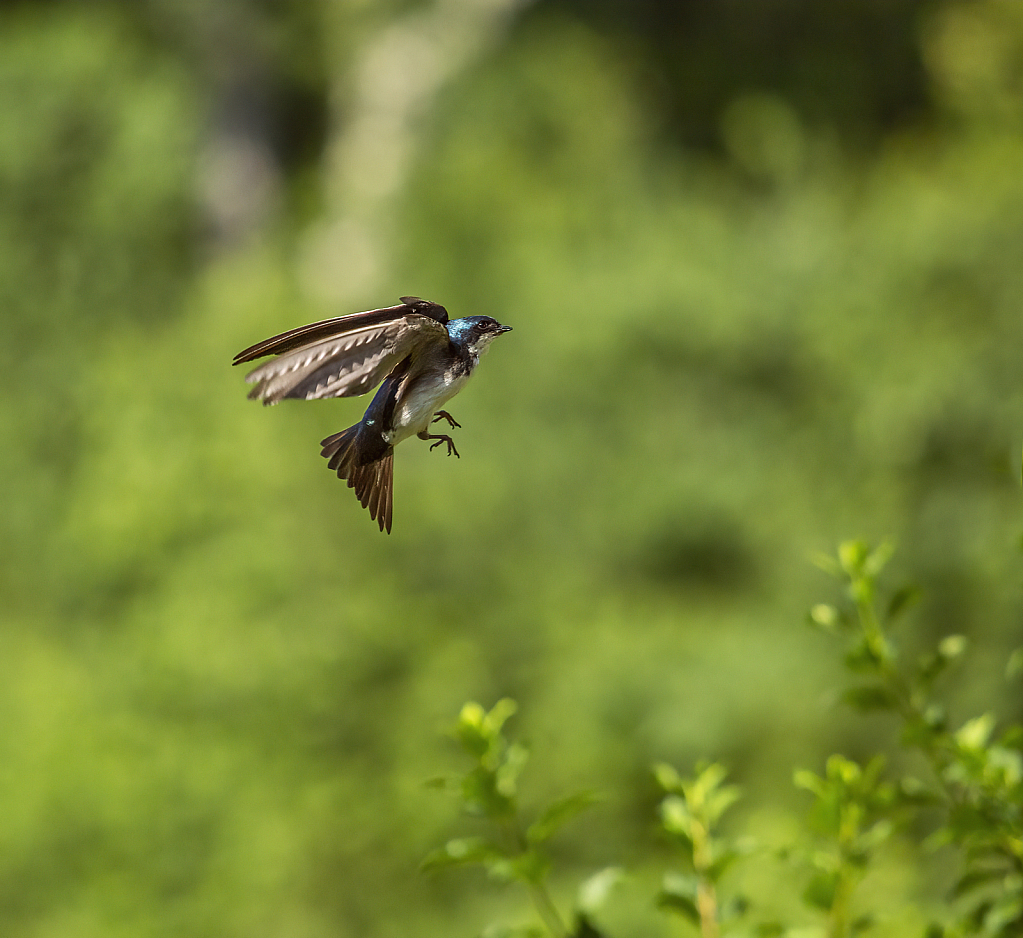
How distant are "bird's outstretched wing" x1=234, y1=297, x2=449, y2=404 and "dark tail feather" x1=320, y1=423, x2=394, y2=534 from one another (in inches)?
2.0

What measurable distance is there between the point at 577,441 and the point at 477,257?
194 cm

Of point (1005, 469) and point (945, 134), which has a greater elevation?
point (945, 134)

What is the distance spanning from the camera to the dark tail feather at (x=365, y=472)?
0.64 m

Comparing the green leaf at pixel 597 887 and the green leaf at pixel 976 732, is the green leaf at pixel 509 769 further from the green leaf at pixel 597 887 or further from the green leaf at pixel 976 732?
the green leaf at pixel 976 732

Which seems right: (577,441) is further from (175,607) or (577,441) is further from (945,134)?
(945,134)

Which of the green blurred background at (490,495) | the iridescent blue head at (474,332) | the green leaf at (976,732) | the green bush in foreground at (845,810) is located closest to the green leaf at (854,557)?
the green bush in foreground at (845,810)

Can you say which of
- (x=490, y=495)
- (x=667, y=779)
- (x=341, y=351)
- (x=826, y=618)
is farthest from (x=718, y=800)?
(x=490, y=495)

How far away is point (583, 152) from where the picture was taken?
1046 centimetres

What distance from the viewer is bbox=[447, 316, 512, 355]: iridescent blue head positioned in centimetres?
72

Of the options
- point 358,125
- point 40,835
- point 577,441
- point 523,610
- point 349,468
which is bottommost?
point 349,468

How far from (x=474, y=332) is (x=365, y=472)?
121mm

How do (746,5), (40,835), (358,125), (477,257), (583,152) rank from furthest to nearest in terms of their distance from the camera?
1. (746,5)
2. (358,125)
3. (583,152)
4. (477,257)
5. (40,835)

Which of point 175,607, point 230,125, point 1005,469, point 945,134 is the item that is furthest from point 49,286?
point 1005,469

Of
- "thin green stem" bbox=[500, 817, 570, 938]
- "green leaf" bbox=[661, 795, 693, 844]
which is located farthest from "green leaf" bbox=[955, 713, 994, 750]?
"thin green stem" bbox=[500, 817, 570, 938]
